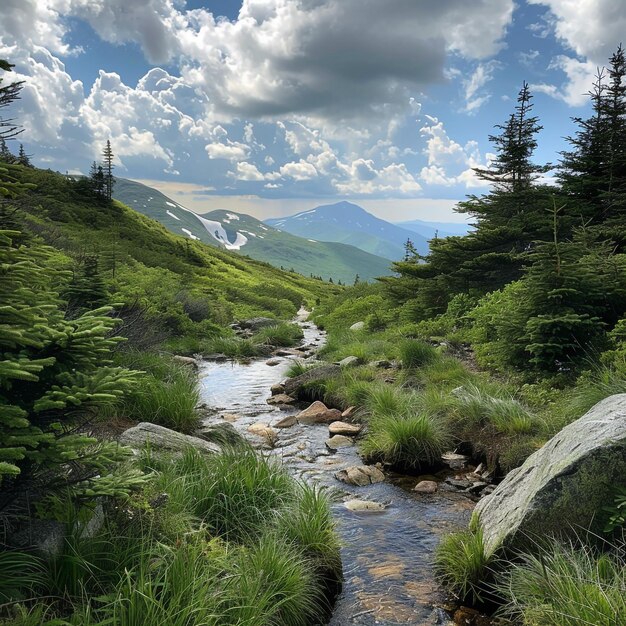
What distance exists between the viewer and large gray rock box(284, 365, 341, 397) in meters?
13.4

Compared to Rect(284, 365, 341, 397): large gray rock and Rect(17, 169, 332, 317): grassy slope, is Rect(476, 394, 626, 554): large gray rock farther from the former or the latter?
Rect(17, 169, 332, 317): grassy slope

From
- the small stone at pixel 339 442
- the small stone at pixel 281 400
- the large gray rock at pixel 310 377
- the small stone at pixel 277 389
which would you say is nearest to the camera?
the small stone at pixel 339 442

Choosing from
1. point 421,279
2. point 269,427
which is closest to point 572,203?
point 421,279

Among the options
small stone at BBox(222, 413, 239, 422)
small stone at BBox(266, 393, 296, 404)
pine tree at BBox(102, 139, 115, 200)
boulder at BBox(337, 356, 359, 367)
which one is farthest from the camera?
pine tree at BBox(102, 139, 115, 200)

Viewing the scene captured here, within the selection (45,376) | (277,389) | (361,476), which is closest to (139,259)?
(277,389)

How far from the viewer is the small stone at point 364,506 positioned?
661 centimetres

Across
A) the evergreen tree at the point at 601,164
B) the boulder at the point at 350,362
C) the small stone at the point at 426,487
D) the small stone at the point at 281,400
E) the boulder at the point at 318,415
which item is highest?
the evergreen tree at the point at 601,164

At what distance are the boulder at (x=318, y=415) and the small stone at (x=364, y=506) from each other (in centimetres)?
421

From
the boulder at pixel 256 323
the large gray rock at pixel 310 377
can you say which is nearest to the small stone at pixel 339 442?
the large gray rock at pixel 310 377

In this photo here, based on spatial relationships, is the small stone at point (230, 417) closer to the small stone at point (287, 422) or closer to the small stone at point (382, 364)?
the small stone at point (287, 422)

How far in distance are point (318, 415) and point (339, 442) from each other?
185 cm

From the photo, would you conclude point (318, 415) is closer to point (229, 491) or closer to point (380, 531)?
point (380, 531)

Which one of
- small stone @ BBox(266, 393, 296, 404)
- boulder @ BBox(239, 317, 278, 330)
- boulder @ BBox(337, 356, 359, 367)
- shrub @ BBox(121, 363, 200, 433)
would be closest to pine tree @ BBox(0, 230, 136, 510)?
shrub @ BBox(121, 363, 200, 433)

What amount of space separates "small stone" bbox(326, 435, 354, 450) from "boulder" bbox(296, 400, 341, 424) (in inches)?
59.8
